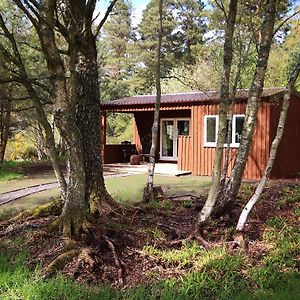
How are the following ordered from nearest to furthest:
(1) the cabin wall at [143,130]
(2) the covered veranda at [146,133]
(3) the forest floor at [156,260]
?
(3) the forest floor at [156,260], (2) the covered veranda at [146,133], (1) the cabin wall at [143,130]

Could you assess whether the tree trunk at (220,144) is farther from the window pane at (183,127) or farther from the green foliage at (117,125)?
the green foliage at (117,125)

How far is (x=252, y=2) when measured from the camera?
29.1 ft

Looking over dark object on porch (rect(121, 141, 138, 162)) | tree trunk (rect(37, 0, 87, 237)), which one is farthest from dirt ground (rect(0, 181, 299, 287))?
dark object on porch (rect(121, 141, 138, 162))

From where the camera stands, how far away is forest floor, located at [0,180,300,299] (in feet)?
11.6

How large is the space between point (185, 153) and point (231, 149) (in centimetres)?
198

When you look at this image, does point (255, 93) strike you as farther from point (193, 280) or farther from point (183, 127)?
point (183, 127)

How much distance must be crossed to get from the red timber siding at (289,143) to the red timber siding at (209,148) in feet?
1.01

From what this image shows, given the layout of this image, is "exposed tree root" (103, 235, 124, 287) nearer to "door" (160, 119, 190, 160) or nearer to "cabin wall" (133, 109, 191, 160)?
"door" (160, 119, 190, 160)

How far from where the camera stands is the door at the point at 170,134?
17984mm

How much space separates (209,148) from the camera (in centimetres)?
1400

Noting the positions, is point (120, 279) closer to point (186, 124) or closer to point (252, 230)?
point (252, 230)

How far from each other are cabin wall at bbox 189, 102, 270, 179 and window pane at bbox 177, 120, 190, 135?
3.36 metres

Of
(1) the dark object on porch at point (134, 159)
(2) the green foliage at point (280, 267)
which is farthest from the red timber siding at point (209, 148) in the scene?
(2) the green foliage at point (280, 267)

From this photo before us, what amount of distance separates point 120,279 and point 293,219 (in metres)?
3.39
